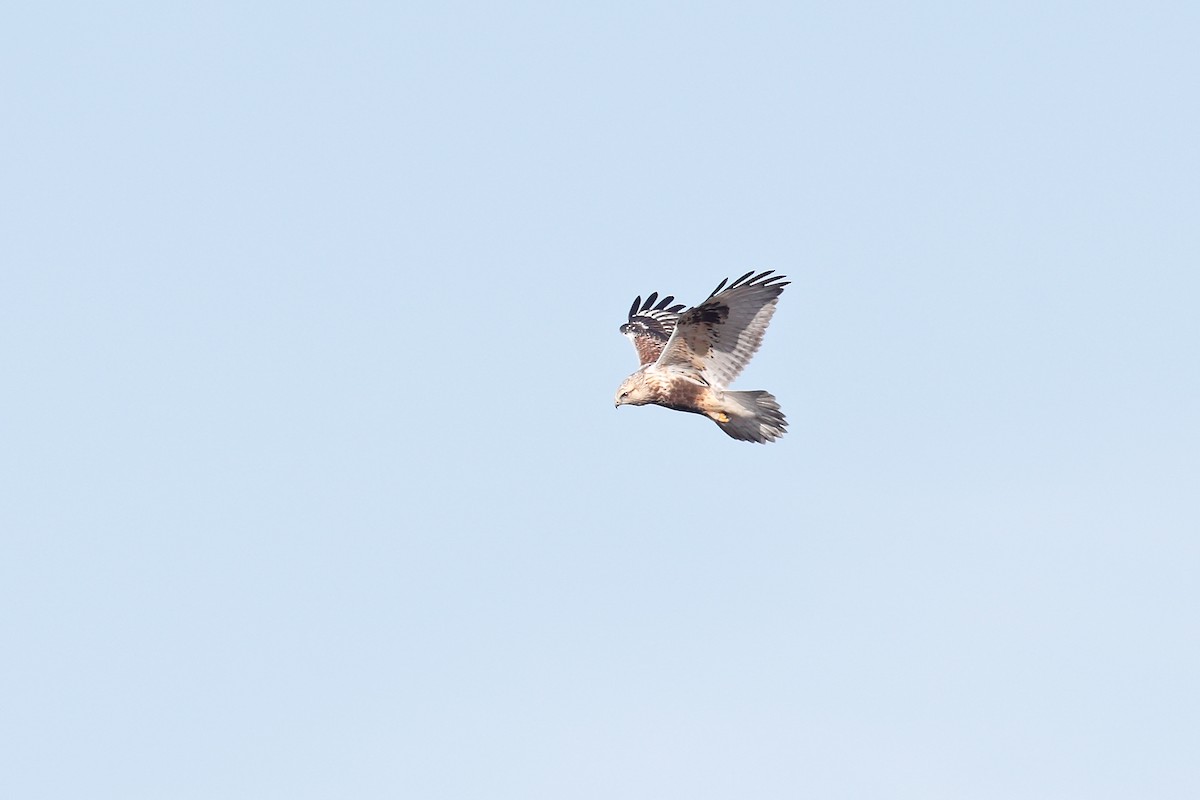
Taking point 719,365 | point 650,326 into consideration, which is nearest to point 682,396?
point 719,365

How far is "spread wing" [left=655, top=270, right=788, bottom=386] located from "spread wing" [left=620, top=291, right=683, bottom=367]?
2.37m

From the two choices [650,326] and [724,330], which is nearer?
[724,330]

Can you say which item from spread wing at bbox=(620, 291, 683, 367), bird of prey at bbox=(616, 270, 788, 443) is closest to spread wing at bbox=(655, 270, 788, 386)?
bird of prey at bbox=(616, 270, 788, 443)

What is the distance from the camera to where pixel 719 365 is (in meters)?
20.1

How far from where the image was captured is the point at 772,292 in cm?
1927

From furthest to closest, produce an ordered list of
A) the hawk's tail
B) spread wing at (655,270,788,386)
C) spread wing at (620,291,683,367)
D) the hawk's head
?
spread wing at (620,291,683,367) < the hawk's head < the hawk's tail < spread wing at (655,270,788,386)

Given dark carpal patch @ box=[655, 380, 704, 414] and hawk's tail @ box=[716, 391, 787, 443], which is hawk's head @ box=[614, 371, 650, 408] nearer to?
dark carpal patch @ box=[655, 380, 704, 414]

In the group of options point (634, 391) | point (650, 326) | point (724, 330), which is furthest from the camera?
point (650, 326)

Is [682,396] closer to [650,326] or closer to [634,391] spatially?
[634,391]

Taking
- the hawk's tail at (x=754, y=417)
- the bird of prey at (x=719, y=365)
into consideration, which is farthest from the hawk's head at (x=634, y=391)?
the hawk's tail at (x=754, y=417)

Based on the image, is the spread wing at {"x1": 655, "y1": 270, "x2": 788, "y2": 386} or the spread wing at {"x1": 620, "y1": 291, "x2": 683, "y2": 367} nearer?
the spread wing at {"x1": 655, "y1": 270, "x2": 788, "y2": 386}

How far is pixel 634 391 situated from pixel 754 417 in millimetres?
1610

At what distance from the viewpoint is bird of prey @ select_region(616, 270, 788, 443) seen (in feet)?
63.3

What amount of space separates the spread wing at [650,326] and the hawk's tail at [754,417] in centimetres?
228
